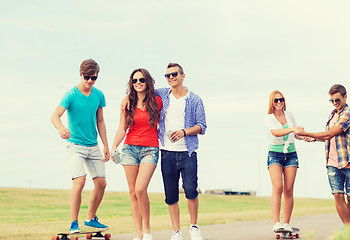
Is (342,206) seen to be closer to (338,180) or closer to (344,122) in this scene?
(338,180)

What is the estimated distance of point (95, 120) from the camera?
8.53m

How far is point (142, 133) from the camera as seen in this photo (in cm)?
747

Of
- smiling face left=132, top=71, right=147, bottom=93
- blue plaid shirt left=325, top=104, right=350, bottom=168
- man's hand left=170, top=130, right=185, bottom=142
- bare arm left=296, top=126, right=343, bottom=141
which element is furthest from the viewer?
bare arm left=296, top=126, right=343, bottom=141

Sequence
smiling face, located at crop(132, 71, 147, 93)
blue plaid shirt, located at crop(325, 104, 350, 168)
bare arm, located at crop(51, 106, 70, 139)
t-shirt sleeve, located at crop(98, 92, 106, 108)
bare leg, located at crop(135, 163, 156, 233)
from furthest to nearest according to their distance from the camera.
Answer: t-shirt sleeve, located at crop(98, 92, 106, 108) < blue plaid shirt, located at crop(325, 104, 350, 168) < bare arm, located at crop(51, 106, 70, 139) < smiling face, located at crop(132, 71, 147, 93) < bare leg, located at crop(135, 163, 156, 233)

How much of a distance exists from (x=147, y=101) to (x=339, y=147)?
344 centimetres

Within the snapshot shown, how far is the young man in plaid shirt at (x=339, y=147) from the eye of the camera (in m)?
8.45

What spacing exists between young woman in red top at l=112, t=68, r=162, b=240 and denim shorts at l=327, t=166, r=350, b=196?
3183mm

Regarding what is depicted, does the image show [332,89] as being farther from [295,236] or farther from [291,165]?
[295,236]

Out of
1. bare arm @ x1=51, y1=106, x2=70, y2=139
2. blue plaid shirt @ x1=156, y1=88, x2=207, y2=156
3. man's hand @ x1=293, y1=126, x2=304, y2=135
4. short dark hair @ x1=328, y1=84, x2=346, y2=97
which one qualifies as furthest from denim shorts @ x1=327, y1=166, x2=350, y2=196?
bare arm @ x1=51, y1=106, x2=70, y2=139

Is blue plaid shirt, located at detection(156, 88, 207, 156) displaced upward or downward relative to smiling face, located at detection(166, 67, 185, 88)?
downward

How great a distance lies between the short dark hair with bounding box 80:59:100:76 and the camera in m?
8.25

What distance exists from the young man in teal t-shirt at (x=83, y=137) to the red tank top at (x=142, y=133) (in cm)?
111

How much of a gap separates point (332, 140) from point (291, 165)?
2.77 feet

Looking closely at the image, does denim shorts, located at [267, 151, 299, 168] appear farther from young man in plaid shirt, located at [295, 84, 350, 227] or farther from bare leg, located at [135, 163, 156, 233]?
bare leg, located at [135, 163, 156, 233]
